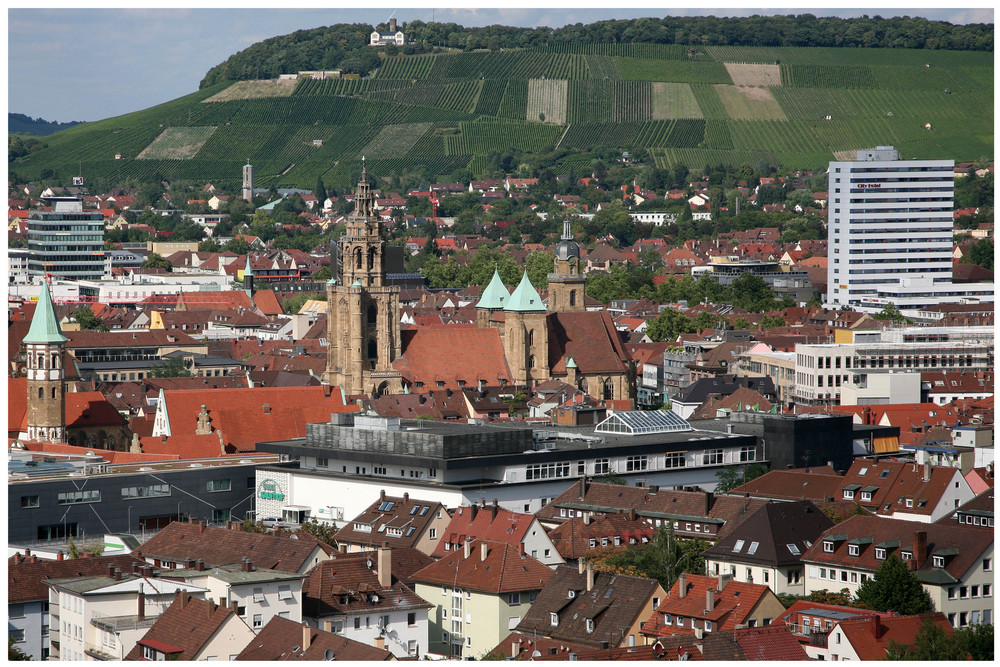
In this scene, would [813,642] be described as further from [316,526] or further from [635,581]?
[316,526]

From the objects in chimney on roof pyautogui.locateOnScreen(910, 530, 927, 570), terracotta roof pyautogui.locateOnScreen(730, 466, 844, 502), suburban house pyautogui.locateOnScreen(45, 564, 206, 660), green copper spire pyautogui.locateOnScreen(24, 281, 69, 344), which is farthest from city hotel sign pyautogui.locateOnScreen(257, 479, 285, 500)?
chimney on roof pyautogui.locateOnScreen(910, 530, 927, 570)

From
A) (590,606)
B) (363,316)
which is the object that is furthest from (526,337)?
(590,606)

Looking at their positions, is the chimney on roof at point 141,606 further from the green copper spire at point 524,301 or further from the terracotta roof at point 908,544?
the green copper spire at point 524,301

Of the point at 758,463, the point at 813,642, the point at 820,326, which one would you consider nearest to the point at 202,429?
the point at 758,463

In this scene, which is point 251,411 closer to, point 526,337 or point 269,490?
point 269,490

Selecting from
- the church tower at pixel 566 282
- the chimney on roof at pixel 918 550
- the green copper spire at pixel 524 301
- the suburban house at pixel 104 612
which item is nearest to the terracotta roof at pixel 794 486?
the chimney on roof at pixel 918 550
